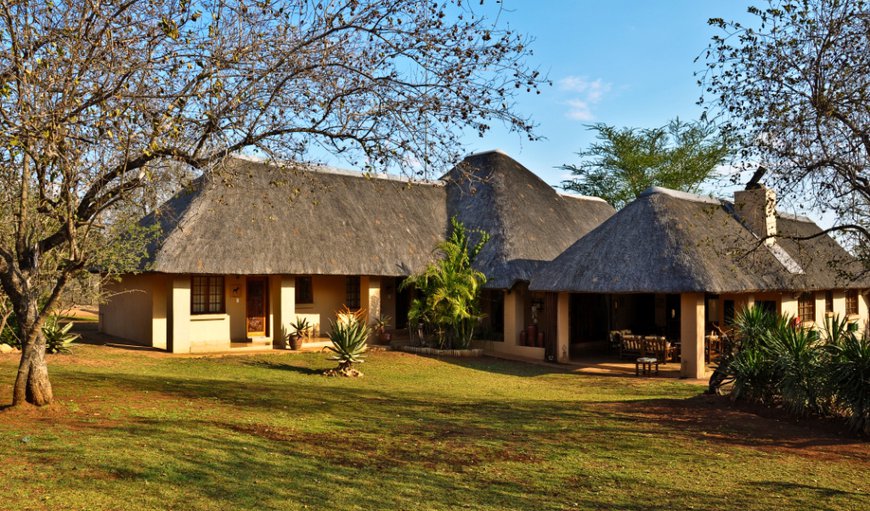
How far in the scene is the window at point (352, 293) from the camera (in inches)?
872

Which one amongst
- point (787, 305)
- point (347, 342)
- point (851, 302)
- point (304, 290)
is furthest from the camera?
point (851, 302)

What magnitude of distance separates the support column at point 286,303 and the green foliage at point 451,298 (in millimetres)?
3348

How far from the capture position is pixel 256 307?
2089cm

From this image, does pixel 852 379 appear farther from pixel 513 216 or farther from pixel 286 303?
pixel 286 303

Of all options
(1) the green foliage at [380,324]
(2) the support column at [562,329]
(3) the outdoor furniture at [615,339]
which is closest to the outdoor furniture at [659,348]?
(3) the outdoor furniture at [615,339]

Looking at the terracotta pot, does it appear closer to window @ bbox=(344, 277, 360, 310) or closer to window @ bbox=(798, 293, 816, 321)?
window @ bbox=(344, 277, 360, 310)

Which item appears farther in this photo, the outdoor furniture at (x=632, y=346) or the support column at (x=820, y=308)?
the support column at (x=820, y=308)

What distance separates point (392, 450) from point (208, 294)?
13.0m

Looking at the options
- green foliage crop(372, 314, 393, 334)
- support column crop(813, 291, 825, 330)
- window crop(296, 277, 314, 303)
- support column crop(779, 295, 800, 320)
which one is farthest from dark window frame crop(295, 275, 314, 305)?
support column crop(813, 291, 825, 330)

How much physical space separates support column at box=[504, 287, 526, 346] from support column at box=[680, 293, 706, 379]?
5056mm

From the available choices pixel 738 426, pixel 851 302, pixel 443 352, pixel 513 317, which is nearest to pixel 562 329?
pixel 513 317

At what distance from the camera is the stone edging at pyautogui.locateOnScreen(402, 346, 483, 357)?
1958 cm

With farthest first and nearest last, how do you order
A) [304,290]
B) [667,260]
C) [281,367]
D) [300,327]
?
[304,290]
[300,327]
[667,260]
[281,367]

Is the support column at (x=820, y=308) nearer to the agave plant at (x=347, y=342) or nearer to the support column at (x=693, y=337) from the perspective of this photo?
the support column at (x=693, y=337)
